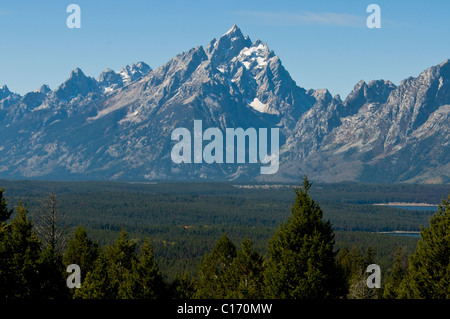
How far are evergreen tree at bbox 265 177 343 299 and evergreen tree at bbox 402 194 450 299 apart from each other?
593cm

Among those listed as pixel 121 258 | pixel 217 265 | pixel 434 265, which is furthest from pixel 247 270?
pixel 434 265

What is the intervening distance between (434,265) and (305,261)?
9571 millimetres

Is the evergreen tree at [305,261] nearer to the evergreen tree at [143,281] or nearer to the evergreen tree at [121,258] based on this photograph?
the evergreen tree at [143,281]

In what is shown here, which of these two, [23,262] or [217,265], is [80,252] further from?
[23,262]

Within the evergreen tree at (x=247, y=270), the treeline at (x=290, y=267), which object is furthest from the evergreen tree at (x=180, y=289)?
the evergreen tree at (x=247, y=270)

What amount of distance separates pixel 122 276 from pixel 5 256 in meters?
18.6

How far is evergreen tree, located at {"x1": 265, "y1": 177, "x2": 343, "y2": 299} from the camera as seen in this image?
49438mm

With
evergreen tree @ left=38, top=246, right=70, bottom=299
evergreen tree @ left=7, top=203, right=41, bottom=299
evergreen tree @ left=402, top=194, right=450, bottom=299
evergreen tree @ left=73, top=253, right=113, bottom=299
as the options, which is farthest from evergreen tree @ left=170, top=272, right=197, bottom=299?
evergreen tree @ left=402, top=194, right=450, bottom=299

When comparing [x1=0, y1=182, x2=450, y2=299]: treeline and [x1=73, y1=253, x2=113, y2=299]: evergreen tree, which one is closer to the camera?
[x1=0, y1=182, x2=450, y2=299]: treeline

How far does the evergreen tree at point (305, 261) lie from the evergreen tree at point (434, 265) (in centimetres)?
593

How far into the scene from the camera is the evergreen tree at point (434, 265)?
48219 mm

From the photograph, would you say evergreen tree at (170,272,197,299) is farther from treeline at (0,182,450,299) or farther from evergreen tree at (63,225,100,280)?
evergreen tree at (63,225,100,280)
